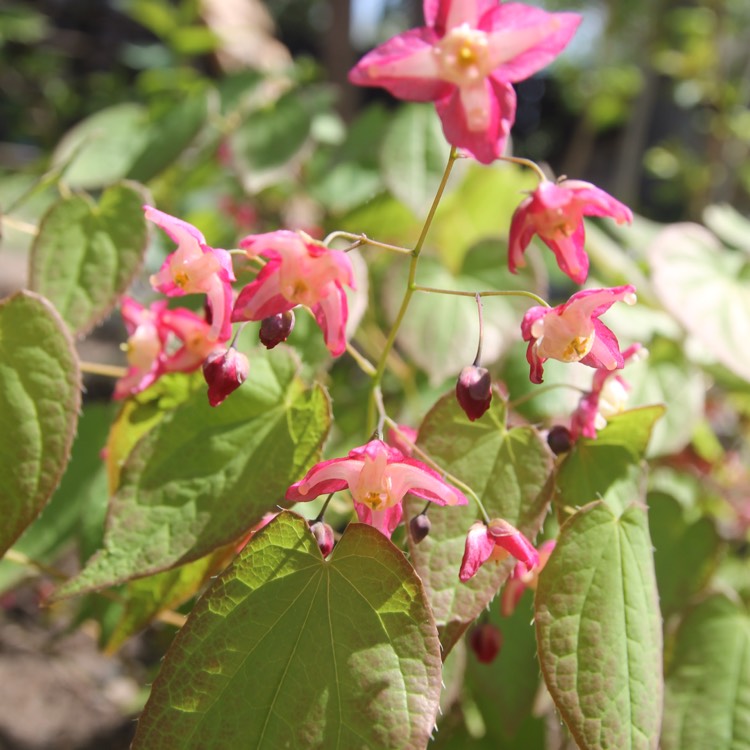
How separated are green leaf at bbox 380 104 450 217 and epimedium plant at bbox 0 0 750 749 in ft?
0.97

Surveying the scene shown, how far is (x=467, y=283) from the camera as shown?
43.4 inches

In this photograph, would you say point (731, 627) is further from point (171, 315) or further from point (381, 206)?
point (381, 206)

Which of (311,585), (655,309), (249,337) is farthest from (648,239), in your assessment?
(311,585)

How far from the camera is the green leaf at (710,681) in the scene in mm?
784

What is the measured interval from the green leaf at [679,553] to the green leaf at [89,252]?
66cm

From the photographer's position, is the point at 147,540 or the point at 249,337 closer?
the point at 147,540

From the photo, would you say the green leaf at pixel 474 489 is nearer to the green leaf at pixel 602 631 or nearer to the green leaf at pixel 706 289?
the green leaf at pixel 602 631

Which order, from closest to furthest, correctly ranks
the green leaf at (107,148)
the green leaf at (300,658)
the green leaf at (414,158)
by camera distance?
the green leaf at (300,658), the green leaf at (414,158), the green leaf at (107,148)

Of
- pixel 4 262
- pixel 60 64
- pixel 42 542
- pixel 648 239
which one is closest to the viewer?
pixel 42 542

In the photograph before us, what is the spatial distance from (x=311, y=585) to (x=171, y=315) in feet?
1.02

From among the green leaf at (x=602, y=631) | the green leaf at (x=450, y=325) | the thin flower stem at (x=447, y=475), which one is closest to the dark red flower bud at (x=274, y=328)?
the thin flower stem at (x=447, y=475)

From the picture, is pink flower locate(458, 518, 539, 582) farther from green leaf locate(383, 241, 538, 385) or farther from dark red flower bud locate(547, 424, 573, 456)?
green leaf locate(383, 241, 538, 385)

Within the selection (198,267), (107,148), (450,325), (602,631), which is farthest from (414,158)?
(602,631)

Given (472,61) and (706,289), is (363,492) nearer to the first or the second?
(472,61)
